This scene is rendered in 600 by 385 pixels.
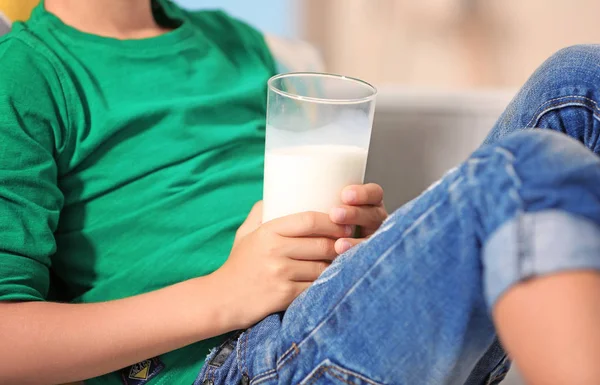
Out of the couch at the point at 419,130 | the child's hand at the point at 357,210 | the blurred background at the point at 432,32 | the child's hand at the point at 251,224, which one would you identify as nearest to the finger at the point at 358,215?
the child's hand at the point at 357,210

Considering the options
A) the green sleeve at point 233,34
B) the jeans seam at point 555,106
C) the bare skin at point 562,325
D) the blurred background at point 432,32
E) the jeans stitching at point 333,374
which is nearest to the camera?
the bare skin at point 562,325

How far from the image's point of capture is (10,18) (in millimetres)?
856

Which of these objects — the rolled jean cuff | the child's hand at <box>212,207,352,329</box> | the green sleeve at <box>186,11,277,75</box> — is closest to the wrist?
the child's hand at <box>212,207,352,329</box>

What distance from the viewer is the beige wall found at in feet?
6.16

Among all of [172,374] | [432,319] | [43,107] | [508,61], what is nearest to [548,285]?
[432,319]

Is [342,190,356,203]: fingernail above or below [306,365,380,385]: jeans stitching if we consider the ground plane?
above

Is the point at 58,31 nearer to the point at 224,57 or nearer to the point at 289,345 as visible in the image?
the point at 224,57

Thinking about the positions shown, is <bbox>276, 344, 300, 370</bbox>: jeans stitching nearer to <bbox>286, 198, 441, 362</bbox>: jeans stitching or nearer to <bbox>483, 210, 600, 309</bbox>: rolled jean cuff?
<bbox>286, 198, 441, 362</bbox>: jeans stitching

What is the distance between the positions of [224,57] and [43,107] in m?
0.30

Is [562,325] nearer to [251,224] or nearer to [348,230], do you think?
[348,230]

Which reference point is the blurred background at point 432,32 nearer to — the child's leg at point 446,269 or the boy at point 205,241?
the boy at point 205,241

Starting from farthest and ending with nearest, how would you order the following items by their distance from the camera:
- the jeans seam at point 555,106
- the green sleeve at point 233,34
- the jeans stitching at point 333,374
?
the green sleeve at point 233,34 < the jeans seam at point 555,106 < the jeans stitching at point 333,374

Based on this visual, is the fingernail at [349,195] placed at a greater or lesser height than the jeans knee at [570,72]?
lesser

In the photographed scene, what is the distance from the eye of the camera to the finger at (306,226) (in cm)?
61
